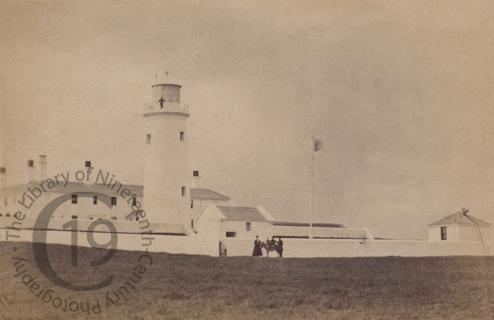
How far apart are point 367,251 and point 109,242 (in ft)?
30.3

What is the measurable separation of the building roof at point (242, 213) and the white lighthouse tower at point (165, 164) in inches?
87.2

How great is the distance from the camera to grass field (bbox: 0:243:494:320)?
13.3 m

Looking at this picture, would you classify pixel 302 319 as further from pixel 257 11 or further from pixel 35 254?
pixel 35 254

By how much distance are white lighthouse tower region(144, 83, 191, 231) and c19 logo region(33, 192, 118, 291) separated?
1995 millimetres

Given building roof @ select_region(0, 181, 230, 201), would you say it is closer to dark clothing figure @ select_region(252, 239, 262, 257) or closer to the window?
the window

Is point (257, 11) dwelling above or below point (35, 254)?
above

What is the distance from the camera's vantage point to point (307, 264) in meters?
21.9

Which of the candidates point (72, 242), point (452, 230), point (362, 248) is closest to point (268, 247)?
point (362, 248)

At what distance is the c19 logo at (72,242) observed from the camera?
15.7 metres

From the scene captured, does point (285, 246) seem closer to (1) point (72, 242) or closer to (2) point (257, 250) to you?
(2) point (257, 250)

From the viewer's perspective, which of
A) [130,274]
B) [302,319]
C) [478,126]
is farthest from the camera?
[130,274]

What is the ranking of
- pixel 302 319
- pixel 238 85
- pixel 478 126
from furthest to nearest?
pixel 238 85 < pixel 478 126 < pixel 302 319

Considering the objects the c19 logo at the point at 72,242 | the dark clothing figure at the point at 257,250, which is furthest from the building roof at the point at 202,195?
the dark clothing figure at the point at 257,250

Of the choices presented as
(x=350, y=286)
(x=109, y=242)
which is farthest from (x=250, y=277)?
(x=109, y=242)
